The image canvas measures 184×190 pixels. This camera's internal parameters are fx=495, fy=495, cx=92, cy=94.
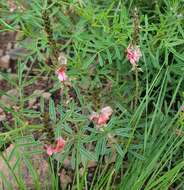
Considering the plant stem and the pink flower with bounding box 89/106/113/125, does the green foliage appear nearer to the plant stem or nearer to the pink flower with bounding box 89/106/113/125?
the pink flower with bounding box 89/106/113/125

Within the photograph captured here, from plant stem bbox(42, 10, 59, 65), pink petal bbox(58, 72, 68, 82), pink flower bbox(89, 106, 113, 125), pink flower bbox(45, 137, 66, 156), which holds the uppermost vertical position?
plant stem bbox(42, 10, 59, 65)

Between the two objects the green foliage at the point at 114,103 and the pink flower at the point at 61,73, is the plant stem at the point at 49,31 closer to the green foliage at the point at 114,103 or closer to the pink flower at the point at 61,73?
the pink flower at the point at 61,73

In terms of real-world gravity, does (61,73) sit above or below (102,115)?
above

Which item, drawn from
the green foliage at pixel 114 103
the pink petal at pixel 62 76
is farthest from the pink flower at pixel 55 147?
the pink petal at pixel 62 76

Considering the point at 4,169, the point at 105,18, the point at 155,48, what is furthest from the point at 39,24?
the point at 4,169

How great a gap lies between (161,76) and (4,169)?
2.62 feet

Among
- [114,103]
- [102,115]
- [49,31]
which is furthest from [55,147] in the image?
[114,103]

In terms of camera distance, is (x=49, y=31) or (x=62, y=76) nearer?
(x=49, y=31)

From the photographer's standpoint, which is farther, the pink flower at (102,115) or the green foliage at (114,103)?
the green foliage at (114,103)

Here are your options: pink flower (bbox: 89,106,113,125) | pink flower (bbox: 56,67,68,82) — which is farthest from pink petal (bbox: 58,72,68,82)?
pink flower (bbox: 89,106,113,125)

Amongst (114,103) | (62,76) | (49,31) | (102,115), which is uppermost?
(49,31)

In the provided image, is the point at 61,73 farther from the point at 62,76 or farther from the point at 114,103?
the point at 114,103

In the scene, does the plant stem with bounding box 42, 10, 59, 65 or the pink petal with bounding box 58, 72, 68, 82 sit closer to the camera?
the plant stem with bounding box 42, 10, 59, 65

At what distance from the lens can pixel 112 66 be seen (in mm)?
2242
